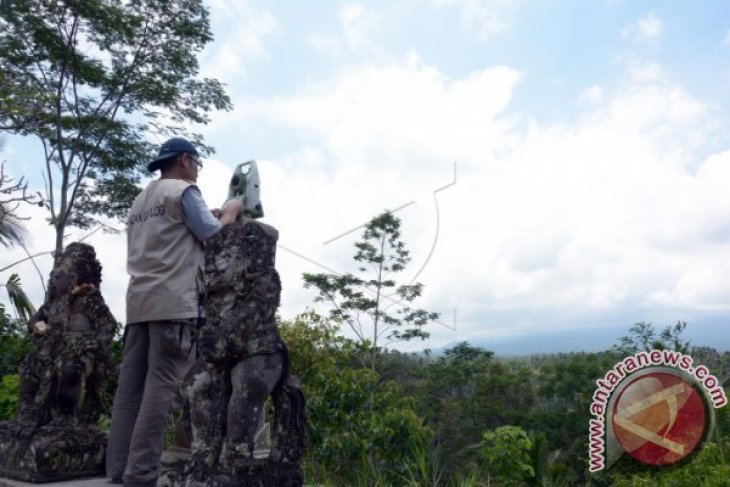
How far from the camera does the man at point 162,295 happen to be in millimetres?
3764

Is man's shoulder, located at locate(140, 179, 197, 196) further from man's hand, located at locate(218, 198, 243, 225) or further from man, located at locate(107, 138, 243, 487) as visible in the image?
man's hand, located at locate(218, 198, 243, 225)

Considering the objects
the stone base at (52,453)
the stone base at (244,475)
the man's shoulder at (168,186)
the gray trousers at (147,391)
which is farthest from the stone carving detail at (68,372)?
the stone base at (244,475)

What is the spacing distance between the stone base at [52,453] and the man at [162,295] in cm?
74

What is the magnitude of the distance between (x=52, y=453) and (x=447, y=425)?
8251 millimetres

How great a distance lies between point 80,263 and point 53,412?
954mm

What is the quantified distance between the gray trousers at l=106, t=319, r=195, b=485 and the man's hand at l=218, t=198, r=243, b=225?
0.58m

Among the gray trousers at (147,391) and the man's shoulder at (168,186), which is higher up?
the man's shoulder at (168,186)

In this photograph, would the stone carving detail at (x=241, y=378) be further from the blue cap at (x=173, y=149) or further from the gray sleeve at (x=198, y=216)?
the blue cap at (x=173, y=149)

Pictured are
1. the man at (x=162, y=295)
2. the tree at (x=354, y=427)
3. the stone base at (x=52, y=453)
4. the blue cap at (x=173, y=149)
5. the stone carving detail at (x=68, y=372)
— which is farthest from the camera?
the tree at (x=354, y=427)

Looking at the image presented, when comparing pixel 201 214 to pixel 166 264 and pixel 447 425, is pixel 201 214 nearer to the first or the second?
pixel 166 264

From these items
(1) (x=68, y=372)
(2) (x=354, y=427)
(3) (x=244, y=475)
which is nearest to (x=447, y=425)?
(2) (x=354, y=427)

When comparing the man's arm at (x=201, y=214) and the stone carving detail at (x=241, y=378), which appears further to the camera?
the man's arm at (x=201, y=214)

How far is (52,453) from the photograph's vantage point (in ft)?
14.3

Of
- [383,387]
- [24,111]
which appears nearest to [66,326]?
[383,387]
